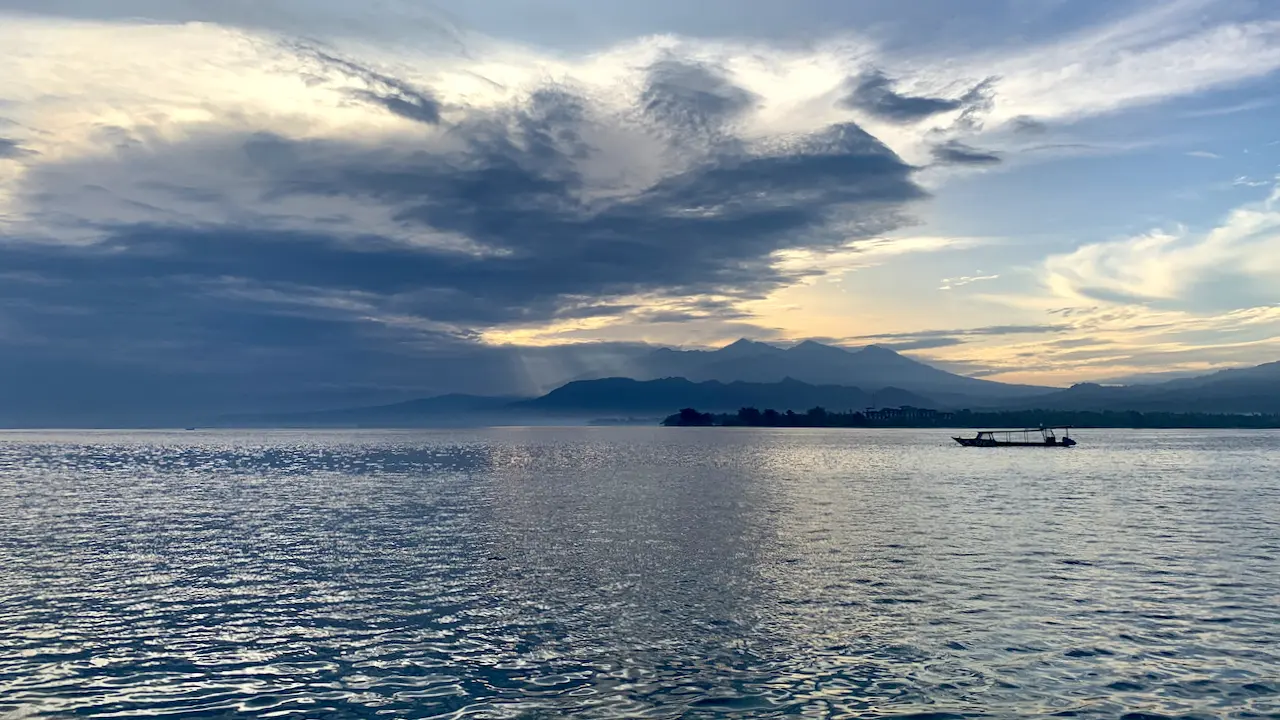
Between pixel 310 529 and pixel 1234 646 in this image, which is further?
pixel 310 529

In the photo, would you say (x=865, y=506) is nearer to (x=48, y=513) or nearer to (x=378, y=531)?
(x=378, y=531)

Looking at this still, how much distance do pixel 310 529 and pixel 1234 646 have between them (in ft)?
195

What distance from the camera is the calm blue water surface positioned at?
83.8ft

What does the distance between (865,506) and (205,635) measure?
6281 cm

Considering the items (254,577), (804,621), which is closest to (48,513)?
A: (254,577)

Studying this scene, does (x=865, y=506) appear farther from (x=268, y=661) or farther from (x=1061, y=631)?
(x=268, y=661)

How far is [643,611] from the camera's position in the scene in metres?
36.6

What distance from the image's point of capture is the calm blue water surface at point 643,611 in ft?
83.8

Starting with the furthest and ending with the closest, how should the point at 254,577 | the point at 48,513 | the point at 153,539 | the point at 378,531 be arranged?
the point at 48,513, the point at 378,531, the point at 153,539, the point at 254,577

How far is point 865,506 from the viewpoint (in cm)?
8194

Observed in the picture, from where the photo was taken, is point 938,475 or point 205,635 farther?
point 938,475

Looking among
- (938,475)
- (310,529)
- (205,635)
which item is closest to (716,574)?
(205,635)

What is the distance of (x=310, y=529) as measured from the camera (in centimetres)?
6619

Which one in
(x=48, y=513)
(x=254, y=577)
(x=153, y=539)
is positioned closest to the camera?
(x=254, y=577)
